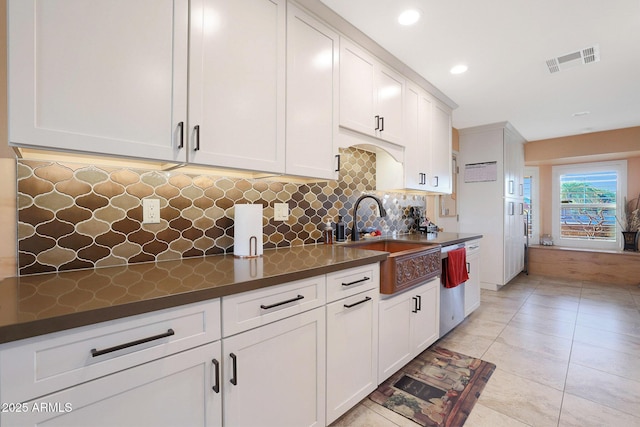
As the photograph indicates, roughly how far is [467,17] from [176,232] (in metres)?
2.28

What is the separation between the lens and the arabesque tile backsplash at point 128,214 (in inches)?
47.0

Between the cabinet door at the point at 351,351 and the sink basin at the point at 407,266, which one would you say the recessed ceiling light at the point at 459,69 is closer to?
the sink basin at the point at 407,266

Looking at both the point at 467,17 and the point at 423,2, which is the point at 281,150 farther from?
the point at 467,17

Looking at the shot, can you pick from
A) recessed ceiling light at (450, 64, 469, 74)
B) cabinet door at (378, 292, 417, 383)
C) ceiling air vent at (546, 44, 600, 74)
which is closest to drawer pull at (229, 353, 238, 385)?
cabinet door at (378, 292, 417, 383)

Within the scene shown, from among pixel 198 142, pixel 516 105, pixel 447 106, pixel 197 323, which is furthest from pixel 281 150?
pixel 516 105

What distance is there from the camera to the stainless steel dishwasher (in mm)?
2531

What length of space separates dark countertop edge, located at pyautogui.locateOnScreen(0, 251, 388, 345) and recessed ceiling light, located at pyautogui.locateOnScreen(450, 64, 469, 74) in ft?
7.98

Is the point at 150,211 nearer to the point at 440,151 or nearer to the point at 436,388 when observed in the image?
the point at 436,388

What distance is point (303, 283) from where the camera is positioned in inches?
52.8

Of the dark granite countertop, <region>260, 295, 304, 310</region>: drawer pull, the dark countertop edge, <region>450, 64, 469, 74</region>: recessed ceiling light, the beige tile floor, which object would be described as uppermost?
<region>450, 64, 469, 74</region>: recessed ceiling light

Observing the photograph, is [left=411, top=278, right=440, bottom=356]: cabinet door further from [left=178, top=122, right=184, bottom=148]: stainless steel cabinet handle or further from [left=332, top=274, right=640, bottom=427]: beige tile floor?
[left=178, top=122, right=184, bottom=148]: stainless steel cabinet handle

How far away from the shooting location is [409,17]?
6.45ft

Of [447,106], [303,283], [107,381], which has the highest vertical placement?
[447,106]

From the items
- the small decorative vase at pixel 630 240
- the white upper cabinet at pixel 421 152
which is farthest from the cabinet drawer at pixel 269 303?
the small decorative vase at pixel 630 240
